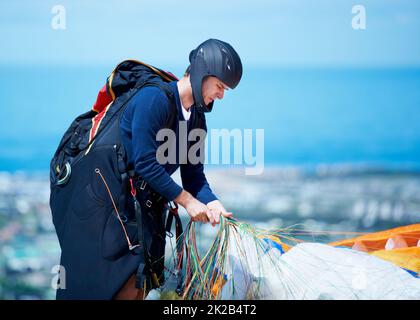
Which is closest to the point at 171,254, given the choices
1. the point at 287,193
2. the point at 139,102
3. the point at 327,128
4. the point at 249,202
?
the point at 139,102

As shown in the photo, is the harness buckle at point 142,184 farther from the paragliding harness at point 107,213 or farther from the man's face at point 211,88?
the man's face at point 211,88

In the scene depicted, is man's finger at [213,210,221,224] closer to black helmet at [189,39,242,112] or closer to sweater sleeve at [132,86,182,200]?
sweater sleeve at [132,86,182,200]

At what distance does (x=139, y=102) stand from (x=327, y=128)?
10.0 meters

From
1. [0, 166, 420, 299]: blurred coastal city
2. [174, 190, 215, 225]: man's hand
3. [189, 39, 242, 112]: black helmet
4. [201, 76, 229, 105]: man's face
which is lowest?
[0, 166, 420, 299]: blurred coastal city

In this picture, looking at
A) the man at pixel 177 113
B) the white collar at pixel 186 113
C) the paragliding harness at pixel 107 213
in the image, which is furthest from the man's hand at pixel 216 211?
the white collar at pixel 186 113

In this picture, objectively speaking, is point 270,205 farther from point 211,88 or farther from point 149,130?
point 149,130

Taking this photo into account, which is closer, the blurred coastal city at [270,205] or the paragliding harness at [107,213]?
the paragliding harness at [107,213]

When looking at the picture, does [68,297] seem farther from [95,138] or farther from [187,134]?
[187,134]

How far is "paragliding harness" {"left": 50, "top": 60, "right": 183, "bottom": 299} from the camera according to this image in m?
2.18

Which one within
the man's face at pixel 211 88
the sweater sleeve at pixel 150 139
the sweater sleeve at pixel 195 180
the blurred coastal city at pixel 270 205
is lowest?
the blurred coastal city at pixel 270 205

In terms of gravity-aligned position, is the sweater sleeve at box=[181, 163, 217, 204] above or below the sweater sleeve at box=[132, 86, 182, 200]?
below

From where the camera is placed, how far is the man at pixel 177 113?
209cm

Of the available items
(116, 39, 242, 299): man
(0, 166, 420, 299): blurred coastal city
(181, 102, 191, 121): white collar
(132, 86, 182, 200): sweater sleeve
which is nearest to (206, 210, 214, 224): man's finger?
(116, 39, 242, 299): man

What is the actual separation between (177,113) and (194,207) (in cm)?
32
